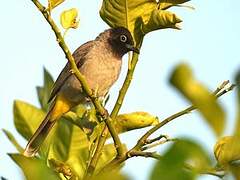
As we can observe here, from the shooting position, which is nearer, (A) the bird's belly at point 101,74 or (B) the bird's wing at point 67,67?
(A) the bird's belly at point 101,74

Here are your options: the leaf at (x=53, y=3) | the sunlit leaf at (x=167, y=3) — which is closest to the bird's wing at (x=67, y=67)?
the sunlit leaf at (x=167, y=3)

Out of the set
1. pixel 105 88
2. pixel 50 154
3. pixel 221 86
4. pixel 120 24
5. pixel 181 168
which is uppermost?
pixel 181 168

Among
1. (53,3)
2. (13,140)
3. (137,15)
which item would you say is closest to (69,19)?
(53,3)

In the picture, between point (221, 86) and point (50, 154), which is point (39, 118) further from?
point (221, 86)

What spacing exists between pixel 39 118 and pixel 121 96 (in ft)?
1.79

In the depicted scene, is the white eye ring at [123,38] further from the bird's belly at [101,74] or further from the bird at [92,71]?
the bird's belly at [101,74]

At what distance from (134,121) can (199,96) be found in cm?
173

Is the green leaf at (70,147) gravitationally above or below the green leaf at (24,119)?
below

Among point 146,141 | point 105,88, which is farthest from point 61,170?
point 105,88

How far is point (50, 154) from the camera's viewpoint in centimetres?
224

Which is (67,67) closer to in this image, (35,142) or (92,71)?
(92,71)

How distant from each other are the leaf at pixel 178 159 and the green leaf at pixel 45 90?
202cm

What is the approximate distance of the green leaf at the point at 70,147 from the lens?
2.26m

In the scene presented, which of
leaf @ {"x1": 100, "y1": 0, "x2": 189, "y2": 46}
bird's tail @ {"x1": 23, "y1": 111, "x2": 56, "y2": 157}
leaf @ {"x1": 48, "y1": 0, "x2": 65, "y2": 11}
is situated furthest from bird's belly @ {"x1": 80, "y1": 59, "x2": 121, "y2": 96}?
leaf @ {"x1": 48, "y1": 0, "x2": 65, "y2": 11}
